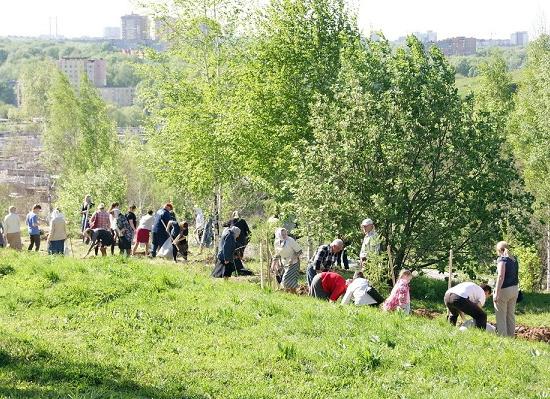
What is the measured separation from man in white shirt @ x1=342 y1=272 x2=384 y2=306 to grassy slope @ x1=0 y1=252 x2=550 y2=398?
0.86 metres

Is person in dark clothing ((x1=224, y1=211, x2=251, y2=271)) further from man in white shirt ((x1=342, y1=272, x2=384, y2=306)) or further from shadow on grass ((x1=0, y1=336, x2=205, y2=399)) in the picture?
shadow on grass ((x1=0, y1=336, x2=205, y2=399))

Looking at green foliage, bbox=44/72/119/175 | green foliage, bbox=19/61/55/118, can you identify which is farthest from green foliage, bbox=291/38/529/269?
green foliage, bbox=19/61/55/118

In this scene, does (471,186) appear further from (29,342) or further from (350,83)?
(29,342)

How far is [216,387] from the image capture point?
10.4 metres

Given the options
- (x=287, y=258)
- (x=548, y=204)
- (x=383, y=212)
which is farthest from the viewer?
(x=548, y=204)

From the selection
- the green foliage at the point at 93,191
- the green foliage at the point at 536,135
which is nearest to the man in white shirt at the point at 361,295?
the green foliage at the point at 536,135

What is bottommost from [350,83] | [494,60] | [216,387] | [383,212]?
[216,387]

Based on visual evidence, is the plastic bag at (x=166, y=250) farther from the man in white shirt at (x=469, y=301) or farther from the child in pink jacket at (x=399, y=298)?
the man in white shirt at (x=469, y=301)

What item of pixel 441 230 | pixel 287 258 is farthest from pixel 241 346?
pixel 441 230

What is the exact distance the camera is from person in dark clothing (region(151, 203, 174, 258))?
79.6 feet

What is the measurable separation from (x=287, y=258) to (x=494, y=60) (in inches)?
1870

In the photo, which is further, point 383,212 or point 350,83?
point 350,83

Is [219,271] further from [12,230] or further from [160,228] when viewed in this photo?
[12,230]

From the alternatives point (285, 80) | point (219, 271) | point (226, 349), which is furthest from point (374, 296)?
point (285, 80)
